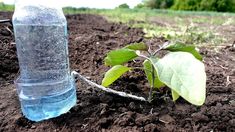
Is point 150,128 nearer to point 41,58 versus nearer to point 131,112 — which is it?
point 131,112

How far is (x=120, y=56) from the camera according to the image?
4.66 feet

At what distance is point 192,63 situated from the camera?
1171 mm

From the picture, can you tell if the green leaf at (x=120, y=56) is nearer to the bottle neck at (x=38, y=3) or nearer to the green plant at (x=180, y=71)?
the green plant at (x=180, y=71)

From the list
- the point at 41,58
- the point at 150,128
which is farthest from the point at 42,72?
the point at 150,128

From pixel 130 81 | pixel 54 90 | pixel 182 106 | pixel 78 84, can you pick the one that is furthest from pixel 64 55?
pixel 182 106

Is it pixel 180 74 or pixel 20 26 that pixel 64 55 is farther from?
pixel 180 74

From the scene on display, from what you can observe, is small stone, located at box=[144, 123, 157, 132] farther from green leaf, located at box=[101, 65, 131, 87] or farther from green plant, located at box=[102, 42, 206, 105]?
green leaf, located at box=[101, 65, 131, 87]

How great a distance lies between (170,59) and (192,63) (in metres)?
0.10

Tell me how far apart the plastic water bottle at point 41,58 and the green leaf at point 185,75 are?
47cm

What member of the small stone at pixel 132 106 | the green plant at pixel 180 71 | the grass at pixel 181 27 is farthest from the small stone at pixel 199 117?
the grass at pixel 181 27

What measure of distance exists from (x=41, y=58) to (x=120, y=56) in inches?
13.5

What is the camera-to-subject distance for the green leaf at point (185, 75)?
106cm

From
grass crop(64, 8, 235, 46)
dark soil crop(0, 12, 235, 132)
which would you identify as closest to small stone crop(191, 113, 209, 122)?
dark soil crop(0, 12, 235, 132)

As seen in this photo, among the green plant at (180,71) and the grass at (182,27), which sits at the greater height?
the green plant at (180,71)
